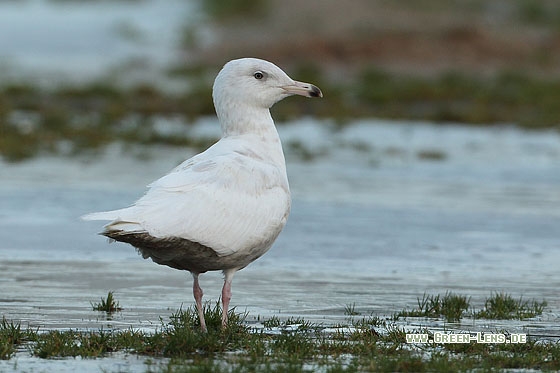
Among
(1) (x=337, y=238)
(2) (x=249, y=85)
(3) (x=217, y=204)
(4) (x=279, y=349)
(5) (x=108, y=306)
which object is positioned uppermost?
(2) (x=249, y=85)

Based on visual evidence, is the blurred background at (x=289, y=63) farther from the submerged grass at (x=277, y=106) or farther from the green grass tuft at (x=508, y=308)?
the green grass tuft at (x=508, y=308)

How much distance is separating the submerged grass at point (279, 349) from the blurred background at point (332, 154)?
1.15 meters

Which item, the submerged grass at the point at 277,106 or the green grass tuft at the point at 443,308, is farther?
the submerged grass at the point at 277,106

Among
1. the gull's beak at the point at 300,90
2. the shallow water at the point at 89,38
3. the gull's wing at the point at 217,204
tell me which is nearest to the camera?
the gull's wing at the point at 217,204

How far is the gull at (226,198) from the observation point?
329 inches

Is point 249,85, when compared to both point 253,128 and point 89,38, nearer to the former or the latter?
point 253,128

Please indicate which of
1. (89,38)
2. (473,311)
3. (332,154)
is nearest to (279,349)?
(473,311)

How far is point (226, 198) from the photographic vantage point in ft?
28.9

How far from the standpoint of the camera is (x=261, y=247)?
9117mm

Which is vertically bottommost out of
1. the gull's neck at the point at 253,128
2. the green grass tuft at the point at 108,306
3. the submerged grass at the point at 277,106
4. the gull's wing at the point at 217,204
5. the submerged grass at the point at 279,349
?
the submerged grass at the point at 279,349

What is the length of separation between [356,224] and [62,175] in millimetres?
5524

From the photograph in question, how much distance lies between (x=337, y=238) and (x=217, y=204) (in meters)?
5.88

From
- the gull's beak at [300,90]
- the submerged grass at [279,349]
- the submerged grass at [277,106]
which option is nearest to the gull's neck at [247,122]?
the gull's beak at [300,90]

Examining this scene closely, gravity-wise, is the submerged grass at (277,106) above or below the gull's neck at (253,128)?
above
